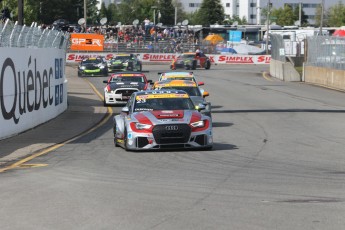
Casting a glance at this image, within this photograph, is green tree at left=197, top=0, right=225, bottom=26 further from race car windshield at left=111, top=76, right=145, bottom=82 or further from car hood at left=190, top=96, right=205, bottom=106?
car hood at left=190, top=96, right=205, bottom=106

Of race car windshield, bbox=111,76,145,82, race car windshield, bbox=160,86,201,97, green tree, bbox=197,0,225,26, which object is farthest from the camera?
green tree, bbox=197,0,225,26

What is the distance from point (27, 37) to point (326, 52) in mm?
28012

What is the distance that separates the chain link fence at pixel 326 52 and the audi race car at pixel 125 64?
12984 mm

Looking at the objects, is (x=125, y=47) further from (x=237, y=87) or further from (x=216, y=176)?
(x=216, y=176)

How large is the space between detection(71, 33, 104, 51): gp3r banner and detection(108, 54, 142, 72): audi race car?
17881 millimetres

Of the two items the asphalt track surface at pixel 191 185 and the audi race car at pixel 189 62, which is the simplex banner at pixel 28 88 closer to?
the asphalt track surface at pixel 191 185

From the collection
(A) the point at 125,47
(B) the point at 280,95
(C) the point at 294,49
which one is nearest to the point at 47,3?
(A) the point at 125,47

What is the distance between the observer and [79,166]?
15375mm

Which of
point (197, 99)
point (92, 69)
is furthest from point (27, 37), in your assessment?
point (92, 69)

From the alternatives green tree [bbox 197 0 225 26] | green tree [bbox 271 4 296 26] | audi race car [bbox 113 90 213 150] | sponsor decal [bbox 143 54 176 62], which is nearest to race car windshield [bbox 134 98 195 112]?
audi race car [bbox 113 90 213 150]

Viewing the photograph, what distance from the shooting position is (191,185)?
12.5 metres

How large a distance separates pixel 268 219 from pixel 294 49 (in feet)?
185

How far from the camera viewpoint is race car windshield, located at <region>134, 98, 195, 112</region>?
1875 centimetres

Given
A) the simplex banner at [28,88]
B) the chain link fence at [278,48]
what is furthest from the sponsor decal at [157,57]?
the simplex banner at [28,88]
